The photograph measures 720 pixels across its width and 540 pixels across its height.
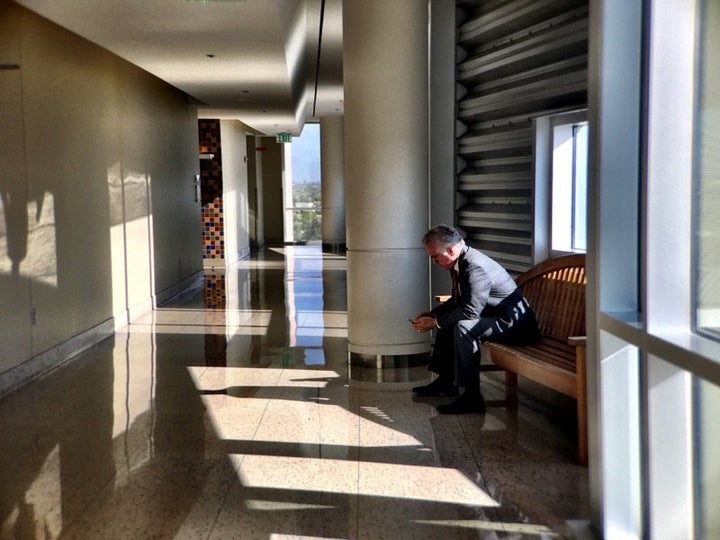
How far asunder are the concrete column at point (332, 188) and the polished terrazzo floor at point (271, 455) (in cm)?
1392

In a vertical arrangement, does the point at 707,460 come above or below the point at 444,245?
below

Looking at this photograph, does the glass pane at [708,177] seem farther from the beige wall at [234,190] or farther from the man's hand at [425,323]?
the beige wall at [234,190]

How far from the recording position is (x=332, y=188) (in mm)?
21594

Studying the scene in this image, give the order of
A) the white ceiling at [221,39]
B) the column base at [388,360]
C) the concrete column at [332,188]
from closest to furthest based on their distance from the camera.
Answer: the white ceiling at [221,39] → the column base at [388,360] → the concrete column at [332,188]

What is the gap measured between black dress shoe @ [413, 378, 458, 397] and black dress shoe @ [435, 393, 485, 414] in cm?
37

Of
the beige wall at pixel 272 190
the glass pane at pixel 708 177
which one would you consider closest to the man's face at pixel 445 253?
A: the glass pane at pixel 708 177

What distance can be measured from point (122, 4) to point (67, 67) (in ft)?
5.77

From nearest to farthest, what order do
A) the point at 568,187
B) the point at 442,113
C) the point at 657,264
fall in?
1. the point at 657,264
2. the point at 568,187
3. the point at 442,113

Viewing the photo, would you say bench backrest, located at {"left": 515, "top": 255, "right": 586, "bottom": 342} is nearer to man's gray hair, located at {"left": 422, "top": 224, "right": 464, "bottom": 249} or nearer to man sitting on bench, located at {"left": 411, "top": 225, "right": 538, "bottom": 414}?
man sitting on bench, located at {"left": 411, "top": 225, "right": 538, "bottom": 414}

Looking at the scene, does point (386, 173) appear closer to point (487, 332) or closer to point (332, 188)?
point (487, 332)

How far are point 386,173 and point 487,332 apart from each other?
171cm

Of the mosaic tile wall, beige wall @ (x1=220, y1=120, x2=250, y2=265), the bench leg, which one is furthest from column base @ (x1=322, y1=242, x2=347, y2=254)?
the bench leg

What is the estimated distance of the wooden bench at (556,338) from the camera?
14.3 ft

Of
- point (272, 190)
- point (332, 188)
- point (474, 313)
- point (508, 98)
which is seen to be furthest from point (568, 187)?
point (272, 190)
